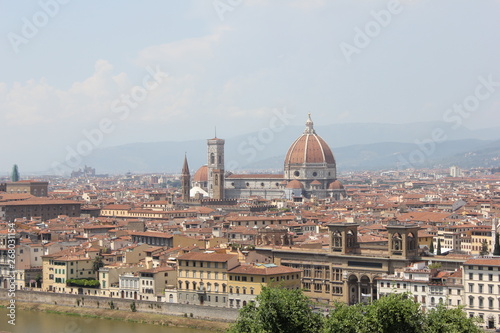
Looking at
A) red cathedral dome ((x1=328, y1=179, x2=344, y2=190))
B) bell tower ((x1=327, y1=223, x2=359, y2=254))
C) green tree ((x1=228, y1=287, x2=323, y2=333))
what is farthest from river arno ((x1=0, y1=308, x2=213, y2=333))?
red cathedral dome ((x1=328, y1=179, x2=344, y2=190))

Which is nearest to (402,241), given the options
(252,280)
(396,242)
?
(396,242)

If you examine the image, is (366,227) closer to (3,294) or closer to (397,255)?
(397,255)

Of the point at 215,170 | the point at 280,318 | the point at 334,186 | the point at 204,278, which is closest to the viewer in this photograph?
the point at 280,318

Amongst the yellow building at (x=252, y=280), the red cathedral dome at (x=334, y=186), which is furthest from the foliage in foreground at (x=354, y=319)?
the red cathedral dome at (x=334, y=186)

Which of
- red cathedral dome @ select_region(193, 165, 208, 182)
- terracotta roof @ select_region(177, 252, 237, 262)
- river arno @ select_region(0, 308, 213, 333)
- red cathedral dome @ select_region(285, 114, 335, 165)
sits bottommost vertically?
river arno @ select_region(0, 308, 213, 333)

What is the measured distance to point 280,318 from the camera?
1146 inches

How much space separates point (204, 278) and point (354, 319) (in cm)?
1487

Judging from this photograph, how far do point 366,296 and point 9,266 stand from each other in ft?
63.0

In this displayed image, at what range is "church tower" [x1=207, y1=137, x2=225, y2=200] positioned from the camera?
377 feet

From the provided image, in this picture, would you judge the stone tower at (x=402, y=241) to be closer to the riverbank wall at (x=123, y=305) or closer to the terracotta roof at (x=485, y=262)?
the terracotta roof at (x=485, y=262)

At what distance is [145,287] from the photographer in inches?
1705

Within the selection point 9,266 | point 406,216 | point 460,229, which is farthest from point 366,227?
point 9,266

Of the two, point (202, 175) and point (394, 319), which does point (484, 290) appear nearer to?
point (394, 319)

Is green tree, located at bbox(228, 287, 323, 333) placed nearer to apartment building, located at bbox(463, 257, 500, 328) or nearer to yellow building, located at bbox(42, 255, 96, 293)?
apartment building, located at bbox(463, 257, 500, 328)
